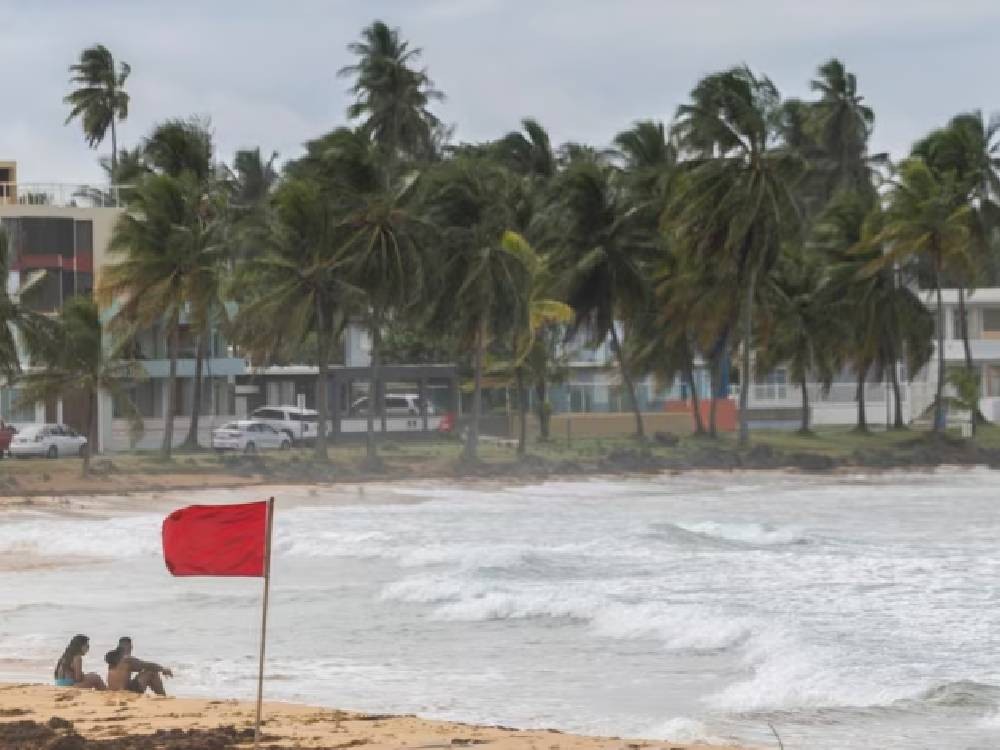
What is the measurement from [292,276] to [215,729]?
1544 inches

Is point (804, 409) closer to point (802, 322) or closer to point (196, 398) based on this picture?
point (802, 322)

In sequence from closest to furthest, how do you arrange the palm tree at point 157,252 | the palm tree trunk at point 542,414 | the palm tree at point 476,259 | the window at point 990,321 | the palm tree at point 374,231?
1. the palm tree at point 157,252
2. the palm tree at point 374,231
3. the palm tree at point 476,259
4. the palm tree trunk at point 542,414
5. the window at point 990,321

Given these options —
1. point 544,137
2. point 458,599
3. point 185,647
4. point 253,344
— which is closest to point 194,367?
point 253,344

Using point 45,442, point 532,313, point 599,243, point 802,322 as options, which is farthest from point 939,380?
point 45,442

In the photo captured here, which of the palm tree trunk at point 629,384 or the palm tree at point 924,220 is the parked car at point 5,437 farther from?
the palm tree at point 924,220

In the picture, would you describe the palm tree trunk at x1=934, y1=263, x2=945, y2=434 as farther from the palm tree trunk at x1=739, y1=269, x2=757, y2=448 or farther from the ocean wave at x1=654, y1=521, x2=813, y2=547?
the ocean wave at x1=654, y1=521, x2=813, y2=547

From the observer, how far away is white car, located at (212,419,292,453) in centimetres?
5638

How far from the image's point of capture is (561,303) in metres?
57.4

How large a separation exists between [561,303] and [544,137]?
11.6 metres

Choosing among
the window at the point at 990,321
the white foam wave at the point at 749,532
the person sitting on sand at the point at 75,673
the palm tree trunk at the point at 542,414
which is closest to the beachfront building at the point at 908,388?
the window at the point at 990,321

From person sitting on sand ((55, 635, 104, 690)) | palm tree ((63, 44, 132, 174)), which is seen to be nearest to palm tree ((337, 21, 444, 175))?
palm tree ((63, 44, 132, 174))

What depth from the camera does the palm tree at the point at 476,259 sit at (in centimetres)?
5431

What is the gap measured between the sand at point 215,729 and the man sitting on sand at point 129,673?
0.64m

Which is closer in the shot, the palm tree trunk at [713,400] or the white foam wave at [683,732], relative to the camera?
the white foam wave at [683,732]
